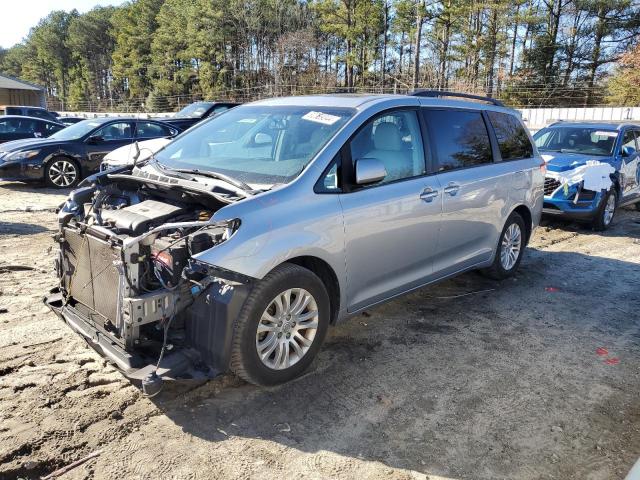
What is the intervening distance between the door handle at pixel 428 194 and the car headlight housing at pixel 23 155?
9.20 metres

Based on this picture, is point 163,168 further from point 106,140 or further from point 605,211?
point 106,140

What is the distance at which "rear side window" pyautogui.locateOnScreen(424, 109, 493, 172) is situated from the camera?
4.52 meters

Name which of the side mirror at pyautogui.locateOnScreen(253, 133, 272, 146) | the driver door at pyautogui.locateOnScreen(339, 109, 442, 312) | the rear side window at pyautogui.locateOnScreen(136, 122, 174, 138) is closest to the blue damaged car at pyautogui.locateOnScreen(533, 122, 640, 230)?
the driver door at pyautogui.locateOnScreen(339, 109, 442, 312)

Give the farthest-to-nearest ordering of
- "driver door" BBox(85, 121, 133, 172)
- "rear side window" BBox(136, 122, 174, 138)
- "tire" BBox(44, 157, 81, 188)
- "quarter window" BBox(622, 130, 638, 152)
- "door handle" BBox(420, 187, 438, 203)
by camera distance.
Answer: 1. "rear side window" BBox(136, 122, 174, 138)
2. "driver door" BBox(85, 121, 133, 172)
3. "tire" BBox(44, 157, 81, 188)
4. "quarter window" BBox(622, 130, 638, 152)
5. "door handle" BBox(420, 187, 438, 203)

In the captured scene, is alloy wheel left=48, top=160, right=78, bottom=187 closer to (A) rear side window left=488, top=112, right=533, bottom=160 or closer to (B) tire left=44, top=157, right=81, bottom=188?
(B) tire left=44, top=157, right=81, bottom=188

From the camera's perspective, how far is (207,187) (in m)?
3.41

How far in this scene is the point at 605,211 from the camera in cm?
850

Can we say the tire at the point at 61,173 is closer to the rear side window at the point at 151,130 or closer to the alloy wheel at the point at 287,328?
the rear side window at the point at 151,130

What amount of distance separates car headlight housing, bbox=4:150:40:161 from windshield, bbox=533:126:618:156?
991cm

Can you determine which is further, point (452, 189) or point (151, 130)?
point (151, 130)

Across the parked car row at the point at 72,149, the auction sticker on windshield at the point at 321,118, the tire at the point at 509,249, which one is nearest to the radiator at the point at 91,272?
the auction sticker on windshield at the point at 321,118

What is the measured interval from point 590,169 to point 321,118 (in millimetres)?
6145

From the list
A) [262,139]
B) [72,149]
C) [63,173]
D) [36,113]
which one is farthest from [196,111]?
[262,139]

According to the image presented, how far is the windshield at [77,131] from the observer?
11219mm
